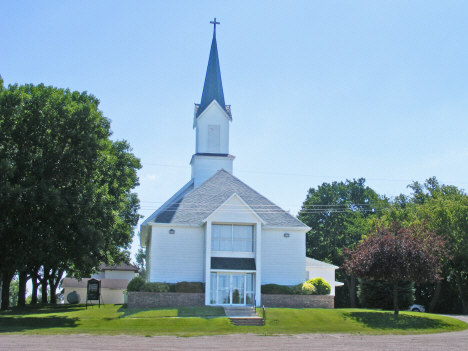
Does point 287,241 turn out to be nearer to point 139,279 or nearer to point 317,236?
point 139,279

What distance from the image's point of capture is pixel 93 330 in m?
25.0

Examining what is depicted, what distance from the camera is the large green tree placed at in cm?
3045

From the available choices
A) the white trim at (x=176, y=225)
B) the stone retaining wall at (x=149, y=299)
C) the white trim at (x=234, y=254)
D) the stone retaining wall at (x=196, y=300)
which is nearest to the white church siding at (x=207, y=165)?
the white trim at (x=176, y=225)

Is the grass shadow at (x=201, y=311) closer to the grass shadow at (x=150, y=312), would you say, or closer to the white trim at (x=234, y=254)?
the grass shadow at (x=150, y=312)

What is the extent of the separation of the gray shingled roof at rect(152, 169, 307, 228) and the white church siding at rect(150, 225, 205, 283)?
906 millimetres

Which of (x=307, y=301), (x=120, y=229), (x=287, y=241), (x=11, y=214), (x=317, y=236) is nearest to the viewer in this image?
(x=11, y=214)

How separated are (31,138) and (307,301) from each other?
2034cm

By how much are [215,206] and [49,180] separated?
11.8m

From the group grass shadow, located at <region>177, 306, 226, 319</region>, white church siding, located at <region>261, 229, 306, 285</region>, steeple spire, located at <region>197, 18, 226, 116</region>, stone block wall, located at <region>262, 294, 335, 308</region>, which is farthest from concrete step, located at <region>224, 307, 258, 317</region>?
steeple spire, located at <region>197, 18, 226, 116</region>

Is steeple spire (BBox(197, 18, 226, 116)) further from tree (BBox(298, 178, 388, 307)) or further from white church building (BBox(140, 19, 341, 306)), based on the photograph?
tree (BBox(298, 178, 388, 307))

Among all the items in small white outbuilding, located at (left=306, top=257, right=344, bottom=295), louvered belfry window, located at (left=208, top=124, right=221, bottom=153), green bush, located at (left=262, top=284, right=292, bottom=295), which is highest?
louvered belfry window, located at (left=208, top=124, right=221, bottom=153)

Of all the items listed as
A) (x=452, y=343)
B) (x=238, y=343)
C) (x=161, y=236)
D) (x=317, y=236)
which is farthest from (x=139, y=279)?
(x=317, y=236)

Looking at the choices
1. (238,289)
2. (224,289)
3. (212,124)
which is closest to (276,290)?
(238,289)

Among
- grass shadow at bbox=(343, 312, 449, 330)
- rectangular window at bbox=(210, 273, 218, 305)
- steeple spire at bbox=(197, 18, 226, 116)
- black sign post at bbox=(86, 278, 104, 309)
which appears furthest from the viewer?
steeple spire at bbox=(197, 18, 226, 116)
